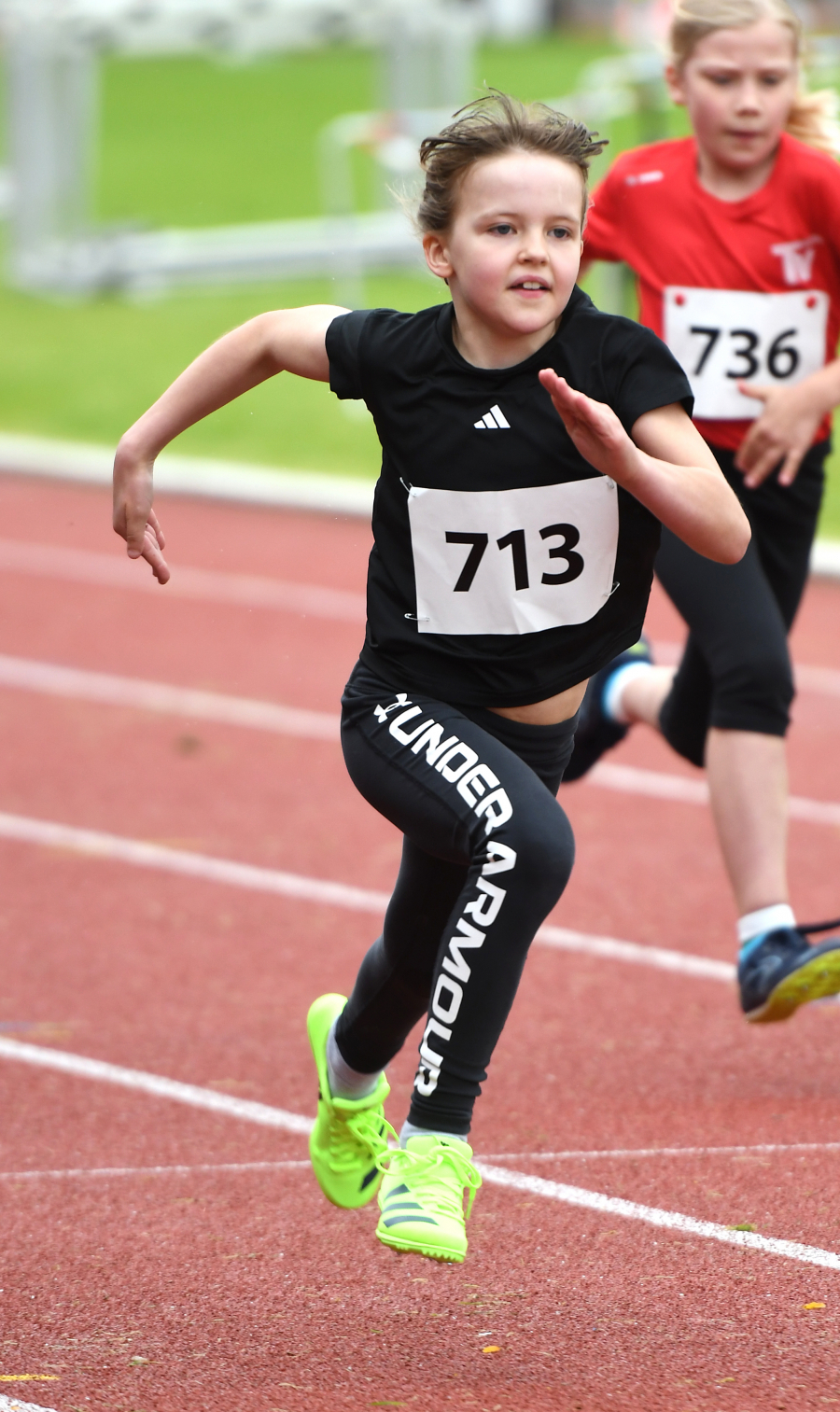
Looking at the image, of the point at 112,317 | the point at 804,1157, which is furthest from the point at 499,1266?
the point at 112,317

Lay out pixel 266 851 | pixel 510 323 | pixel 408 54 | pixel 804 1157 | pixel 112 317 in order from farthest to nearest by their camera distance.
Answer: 1. pixel 408 54
2. pixel 112 317
3. pixel 266 851
4. pixel 804 1157
5. pixel 510 323

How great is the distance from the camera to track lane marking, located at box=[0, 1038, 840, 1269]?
3.35m

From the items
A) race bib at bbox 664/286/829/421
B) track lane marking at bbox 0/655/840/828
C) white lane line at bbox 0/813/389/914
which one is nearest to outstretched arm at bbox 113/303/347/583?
race bib at bbox 664/286/829/421

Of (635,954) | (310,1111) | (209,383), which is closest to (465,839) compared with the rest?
(209,383)

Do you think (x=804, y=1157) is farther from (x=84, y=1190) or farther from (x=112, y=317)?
(x=112, y=317)

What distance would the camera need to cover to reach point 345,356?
10.1 ft

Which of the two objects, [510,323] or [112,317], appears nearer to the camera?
[510,323]

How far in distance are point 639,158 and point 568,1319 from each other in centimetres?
253

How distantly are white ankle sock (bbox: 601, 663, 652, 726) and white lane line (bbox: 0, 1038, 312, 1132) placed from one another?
160cm

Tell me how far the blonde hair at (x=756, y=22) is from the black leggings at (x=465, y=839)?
5.97 feet

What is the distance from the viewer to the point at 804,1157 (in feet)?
12.3

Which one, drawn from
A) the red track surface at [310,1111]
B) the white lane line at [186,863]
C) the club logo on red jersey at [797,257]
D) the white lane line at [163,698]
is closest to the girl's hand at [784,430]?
the club logo on red jersey at [797,257]

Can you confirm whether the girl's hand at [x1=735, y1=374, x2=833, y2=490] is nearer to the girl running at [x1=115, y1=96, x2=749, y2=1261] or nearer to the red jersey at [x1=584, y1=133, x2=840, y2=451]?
the red jersey at [x1=584, y1=133, x2=840, y2=451]

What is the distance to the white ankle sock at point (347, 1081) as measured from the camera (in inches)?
136
